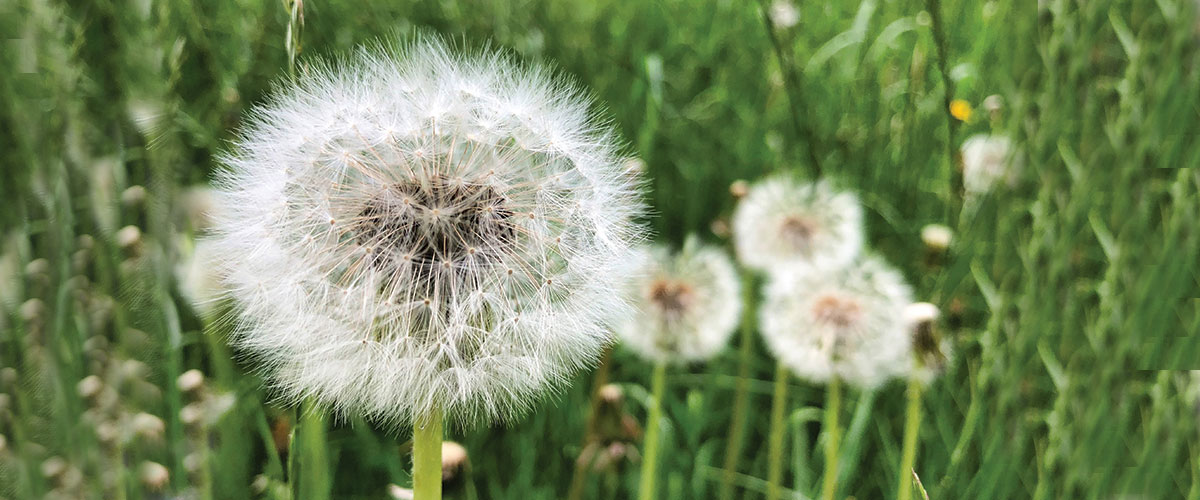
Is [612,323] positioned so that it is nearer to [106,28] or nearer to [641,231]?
[641,231]

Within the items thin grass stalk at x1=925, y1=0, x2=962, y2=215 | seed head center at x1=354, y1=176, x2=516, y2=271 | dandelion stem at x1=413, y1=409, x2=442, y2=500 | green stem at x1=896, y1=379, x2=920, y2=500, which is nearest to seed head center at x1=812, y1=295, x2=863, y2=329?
thin grass stalk at x1=925, y1=0, x2=962, y2=215

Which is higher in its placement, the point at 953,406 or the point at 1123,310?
the point at 1123,310

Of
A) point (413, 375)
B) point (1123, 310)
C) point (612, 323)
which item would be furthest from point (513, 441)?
point (1123, 310)

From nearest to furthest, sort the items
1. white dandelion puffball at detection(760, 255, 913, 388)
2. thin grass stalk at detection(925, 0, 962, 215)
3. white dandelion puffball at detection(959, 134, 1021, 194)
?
thin grass stalk at detection(925, 0, 962, 215) < white dandelion puffball at detection(760, 255, 913, 388) < white dandelion puffball at detection(959, 134, 1021, 194)

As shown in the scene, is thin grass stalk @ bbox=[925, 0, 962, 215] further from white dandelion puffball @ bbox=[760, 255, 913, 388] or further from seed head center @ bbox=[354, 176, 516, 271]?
seed head center @ bbox=[354, 176, 516, 271]

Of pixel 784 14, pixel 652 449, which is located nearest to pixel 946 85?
pixel 652 449

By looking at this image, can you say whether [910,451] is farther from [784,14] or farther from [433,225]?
[784,14]

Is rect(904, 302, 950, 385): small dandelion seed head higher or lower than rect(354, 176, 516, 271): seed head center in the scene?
lower
